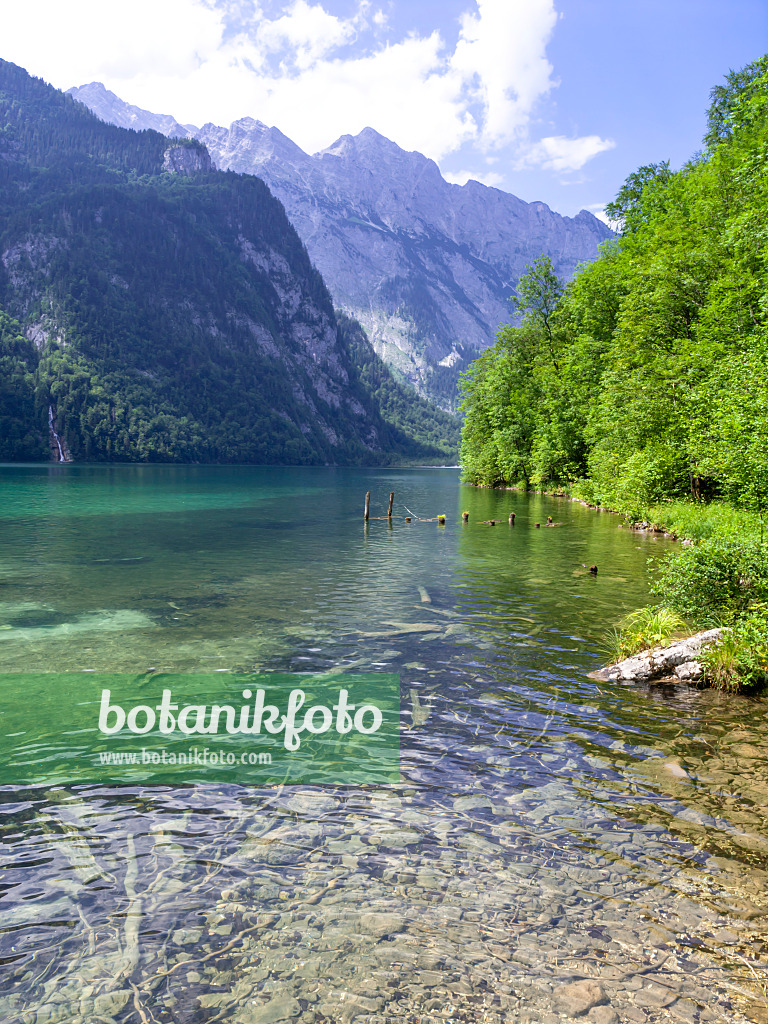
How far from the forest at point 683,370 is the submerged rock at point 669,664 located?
0.68 meters

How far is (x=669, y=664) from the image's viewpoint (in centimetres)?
1359

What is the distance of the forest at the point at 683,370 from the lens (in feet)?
50.4

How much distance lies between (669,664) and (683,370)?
89.9 ft

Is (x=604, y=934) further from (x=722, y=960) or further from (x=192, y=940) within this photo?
(x=192, y=940)

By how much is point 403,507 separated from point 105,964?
5742 centimetres

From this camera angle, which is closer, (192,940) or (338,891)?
(192,940)

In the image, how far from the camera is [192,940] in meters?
5.82

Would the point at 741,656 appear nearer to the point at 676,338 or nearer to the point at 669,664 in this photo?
the point at 669,664

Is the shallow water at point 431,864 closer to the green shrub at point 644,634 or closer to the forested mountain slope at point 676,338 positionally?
the green shrub at point 644,634

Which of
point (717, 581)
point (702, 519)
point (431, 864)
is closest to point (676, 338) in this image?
point (702, 519)

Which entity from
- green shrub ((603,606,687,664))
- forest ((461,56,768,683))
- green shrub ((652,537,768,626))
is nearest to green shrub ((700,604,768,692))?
forest ((461,56,768,683))

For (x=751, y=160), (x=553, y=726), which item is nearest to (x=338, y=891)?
(x=553, y=726)

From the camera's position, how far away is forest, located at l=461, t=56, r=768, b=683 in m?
15.4

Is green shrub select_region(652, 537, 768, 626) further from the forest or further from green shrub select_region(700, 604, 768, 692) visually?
green shrub select_region(700, 604, 768, 692)
